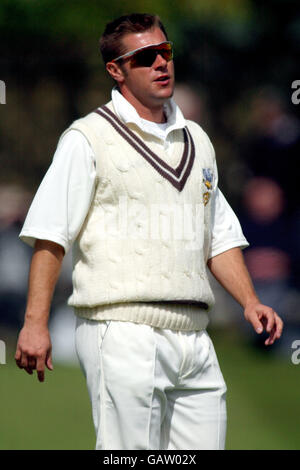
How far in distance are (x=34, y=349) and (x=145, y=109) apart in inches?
40.7

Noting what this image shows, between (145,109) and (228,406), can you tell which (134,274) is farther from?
(228,406)

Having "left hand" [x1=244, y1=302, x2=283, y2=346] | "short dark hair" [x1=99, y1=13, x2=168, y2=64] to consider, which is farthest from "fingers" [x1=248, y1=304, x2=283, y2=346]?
"short dark hair" [x1=99, y1=13, x2=168, y2=64]

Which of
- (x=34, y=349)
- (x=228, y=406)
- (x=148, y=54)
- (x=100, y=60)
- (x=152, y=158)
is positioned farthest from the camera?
(x=100, y=60)

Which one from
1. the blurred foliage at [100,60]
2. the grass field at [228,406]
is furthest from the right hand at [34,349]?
the blurred foliage at [100,60]

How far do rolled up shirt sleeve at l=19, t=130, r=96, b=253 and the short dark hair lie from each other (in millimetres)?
493

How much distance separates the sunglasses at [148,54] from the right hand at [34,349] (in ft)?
3.60

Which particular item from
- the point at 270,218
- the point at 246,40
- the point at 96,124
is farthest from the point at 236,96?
the point at 96,124

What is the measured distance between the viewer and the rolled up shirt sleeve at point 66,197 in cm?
345

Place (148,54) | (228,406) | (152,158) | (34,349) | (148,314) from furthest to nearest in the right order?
(228,406) → (148,54) → (152,158) → (148,314) → (34,349)

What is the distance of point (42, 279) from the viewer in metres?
3.42

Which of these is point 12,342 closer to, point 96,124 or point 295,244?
point 295,244

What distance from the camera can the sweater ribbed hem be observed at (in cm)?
345

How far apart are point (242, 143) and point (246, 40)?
3.57 ft

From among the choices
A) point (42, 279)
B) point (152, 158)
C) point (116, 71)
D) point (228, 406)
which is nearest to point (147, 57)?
point (116, 71)
